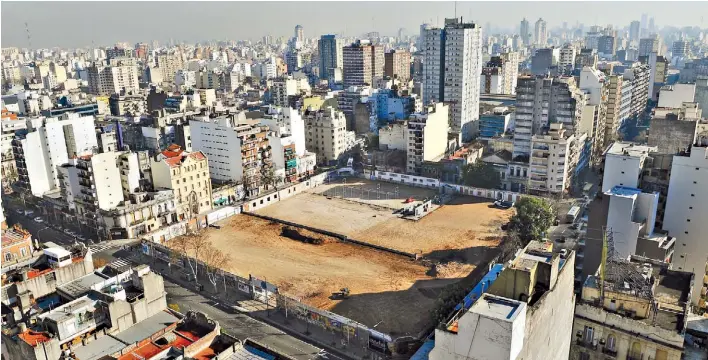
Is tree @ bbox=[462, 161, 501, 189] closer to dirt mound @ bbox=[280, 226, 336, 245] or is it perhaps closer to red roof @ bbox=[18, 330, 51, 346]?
dirt mound @ bbox=[280, 226, 336, 245]

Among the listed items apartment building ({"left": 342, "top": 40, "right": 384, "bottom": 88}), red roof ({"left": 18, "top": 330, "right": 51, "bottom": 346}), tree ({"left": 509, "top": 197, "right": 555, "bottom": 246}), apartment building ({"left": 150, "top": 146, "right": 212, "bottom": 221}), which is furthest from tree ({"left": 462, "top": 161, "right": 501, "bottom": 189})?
apartment building ({"left": 342, "top": 40, "right": 384, "bottom": 88})

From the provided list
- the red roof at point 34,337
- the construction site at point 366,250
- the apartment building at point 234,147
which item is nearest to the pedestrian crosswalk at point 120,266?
the red roof at point 34,337

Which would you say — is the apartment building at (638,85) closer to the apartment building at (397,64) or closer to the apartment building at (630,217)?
the apartment building at (397,64)

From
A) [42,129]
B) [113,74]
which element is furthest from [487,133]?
[113,74]

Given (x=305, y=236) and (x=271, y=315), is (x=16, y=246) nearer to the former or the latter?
(x=271, y=315)

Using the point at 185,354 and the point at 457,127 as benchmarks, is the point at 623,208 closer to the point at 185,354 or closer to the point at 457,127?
the point at 185,354

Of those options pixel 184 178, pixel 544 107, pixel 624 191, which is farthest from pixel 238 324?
pixel 544 107

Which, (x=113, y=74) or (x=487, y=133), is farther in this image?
(x=113, y=74)
